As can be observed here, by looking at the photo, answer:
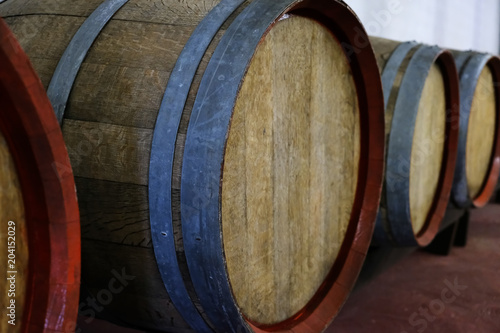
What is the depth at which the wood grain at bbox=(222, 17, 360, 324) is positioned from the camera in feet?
4.71

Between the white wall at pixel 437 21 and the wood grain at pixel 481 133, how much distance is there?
957 mm

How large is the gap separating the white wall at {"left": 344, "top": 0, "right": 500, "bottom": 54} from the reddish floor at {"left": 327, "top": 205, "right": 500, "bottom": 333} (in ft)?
5.66

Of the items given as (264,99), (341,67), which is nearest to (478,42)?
(341,67)

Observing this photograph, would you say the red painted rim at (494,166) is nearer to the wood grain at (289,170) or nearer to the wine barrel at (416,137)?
the wine barrel at (416,137)

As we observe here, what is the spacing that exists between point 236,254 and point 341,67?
2.56ft

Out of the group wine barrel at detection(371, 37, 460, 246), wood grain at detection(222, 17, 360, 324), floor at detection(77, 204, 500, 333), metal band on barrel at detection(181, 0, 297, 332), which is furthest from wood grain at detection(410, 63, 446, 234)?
metal band on barrel at detection(181, 0, 297, 332)

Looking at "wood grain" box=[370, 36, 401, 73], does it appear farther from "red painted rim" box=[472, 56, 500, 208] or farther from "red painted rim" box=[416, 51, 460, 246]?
"red painted rim" box=[472, 56, 500, 208]

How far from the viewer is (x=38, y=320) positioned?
1.05 m

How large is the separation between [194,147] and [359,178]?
3.30ft

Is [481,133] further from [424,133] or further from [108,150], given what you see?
[108,150]

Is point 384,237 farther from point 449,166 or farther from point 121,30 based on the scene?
point 121,30

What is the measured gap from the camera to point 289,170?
167 centimetres

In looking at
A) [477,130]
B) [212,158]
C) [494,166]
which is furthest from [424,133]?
[212,158]

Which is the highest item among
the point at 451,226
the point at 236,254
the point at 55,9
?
the point at 55,9
